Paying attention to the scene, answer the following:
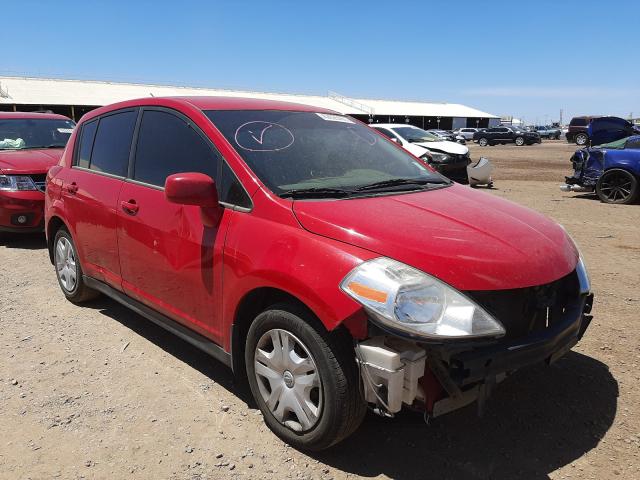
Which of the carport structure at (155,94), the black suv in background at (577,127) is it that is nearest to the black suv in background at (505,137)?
the black suv in background at (577,127)

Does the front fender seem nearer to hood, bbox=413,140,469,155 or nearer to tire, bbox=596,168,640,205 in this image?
tire, bbox=596,168,640,205

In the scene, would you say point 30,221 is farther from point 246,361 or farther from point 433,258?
point 433,258

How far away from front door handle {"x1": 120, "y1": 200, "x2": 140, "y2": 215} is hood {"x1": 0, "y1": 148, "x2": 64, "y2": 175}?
152 inches

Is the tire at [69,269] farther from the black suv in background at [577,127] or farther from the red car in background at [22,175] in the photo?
the black suv in background at [577,127]

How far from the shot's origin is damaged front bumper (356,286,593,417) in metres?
2.12

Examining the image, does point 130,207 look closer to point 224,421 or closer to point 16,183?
point 224,421

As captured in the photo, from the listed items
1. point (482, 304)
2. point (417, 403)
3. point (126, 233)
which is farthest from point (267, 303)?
point (126, 233)

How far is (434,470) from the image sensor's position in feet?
8.18

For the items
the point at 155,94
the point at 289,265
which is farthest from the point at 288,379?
the point at 155,94

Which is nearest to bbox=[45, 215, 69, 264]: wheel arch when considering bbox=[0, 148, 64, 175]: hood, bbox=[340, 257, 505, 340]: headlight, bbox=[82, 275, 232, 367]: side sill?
bbox=[82, 275, 232, 367]: side sill

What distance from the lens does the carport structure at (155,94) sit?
4198 centimetres

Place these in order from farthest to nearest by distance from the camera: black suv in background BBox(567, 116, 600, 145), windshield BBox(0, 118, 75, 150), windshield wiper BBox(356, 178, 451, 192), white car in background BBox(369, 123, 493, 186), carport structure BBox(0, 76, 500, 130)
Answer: carport structure BBox(0, 76, 500, 130)
black suv in background BBox(567, 116, 600, 145)
white car in background BBox(369, 123, 493, 186)
windshield BBox(0, 118, 75, 150)
windshield wiper BBox(356, 178, 451, 192)

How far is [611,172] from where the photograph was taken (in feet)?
35.1

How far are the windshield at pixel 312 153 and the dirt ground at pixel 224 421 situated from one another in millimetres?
1366
